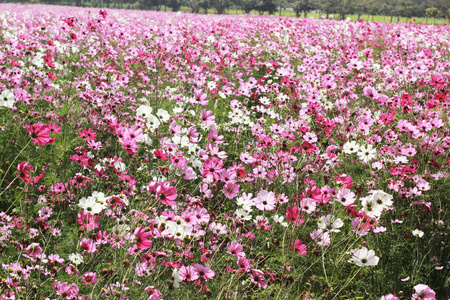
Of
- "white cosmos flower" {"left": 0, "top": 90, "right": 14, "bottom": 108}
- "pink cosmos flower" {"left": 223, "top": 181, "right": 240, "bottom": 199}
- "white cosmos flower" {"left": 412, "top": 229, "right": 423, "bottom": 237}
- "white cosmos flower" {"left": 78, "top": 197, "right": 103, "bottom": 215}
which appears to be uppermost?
"white cosmos flower" {"left": 0, "top": 90, "right": 14, "bottom": 108}

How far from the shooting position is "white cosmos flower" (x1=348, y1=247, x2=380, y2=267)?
1.73 m

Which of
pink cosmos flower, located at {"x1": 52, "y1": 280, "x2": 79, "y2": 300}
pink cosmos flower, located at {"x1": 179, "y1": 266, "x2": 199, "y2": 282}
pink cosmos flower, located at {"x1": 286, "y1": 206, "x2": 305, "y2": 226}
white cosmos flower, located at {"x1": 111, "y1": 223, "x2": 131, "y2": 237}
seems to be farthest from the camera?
pink cosmos flower, located at {"x1": 286, "y1": 206, "x2": 305, "y2": 226}

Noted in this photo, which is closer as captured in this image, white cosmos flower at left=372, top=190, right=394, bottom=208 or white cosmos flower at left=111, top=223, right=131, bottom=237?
white cosmos flower at left=111, top=223, right=131, bottom=237

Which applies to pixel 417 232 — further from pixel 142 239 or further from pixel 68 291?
pixel 68 291

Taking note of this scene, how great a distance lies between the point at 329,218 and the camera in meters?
1.95

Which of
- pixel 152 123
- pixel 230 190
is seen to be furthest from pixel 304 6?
pixel 230 190

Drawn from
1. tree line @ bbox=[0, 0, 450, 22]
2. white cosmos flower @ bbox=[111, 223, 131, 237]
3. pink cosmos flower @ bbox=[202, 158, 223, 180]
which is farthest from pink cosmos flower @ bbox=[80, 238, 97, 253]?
tree line @ bbox=[0, 0, 450, 22]

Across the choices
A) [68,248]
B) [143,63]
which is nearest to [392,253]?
[68,248]

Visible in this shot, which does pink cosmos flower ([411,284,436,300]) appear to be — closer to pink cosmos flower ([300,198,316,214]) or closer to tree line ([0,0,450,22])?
pink cosmos flower ([300,198,316,214])

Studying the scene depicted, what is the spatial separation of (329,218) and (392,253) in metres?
0.57

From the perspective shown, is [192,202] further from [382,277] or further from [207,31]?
[207,31]

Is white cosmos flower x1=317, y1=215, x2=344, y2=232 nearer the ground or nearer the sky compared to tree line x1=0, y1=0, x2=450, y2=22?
nearer the ground

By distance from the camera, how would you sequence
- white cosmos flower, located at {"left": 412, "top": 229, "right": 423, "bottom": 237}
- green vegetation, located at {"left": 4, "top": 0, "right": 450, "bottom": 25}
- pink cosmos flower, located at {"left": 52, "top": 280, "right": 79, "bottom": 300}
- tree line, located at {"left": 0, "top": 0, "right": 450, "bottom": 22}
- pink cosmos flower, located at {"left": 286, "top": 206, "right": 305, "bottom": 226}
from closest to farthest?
1. pink cosmos flower, located at {"left": 52, "top": 280, "right": 79, "bottom": 300}
2. pink cosmos flower, located at {"left": 286, "top": 206, "right": 305, "bottom": 226}
3. white cosmos flower, located at {"left": 412, "top": 229, "right": 423, "bottom": 237}
4. green vegetation, located at {"left": 4, "top": 0, "right": 450, "bottom": 25}
5. tree line, located at {"left": 0, "top": 0, "right": 450, "bottom": 22}

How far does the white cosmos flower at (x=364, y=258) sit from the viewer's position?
173 centimetres
